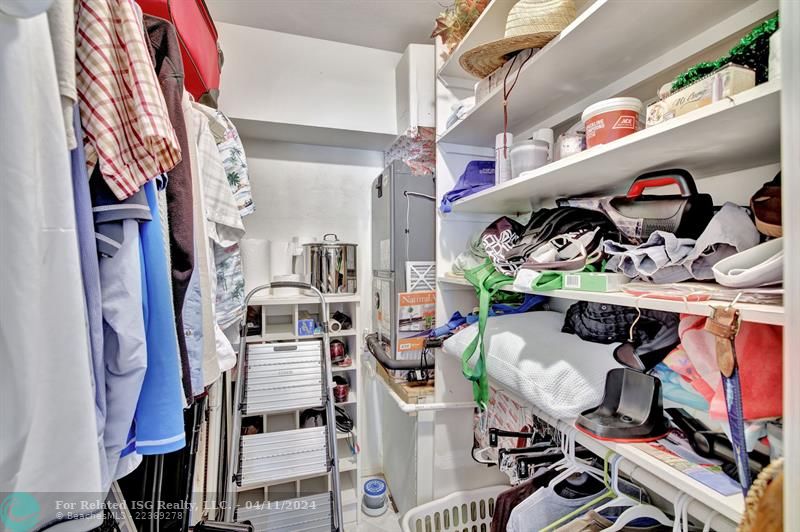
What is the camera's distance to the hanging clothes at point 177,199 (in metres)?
0.67

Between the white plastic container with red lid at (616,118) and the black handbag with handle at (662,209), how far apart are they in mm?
114

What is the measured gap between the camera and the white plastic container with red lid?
0.69m

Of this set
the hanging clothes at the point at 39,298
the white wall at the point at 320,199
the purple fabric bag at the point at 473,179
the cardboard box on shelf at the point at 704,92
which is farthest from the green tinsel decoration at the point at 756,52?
the white wall at the point at 320,199

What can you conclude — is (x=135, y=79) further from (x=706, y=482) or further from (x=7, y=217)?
(x=706, y=482)

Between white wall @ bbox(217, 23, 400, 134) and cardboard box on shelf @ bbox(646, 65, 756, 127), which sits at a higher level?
white wall @ bbox(217, 23, 400, 134)

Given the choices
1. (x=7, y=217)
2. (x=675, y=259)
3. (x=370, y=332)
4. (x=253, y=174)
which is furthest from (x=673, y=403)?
(x=253, y=174)

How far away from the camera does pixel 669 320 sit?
0.75m

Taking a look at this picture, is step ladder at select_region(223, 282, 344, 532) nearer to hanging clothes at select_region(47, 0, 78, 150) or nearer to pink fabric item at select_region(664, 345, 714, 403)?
hanging clothes at select_region(47, 0, 78, 150)

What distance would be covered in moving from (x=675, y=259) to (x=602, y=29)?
0.51 meters

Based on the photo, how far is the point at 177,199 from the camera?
0.69 meters

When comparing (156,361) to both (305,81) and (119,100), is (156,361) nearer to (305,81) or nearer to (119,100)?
(119,100)

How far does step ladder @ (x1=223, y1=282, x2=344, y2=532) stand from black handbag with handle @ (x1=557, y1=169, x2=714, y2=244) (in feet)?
4.28


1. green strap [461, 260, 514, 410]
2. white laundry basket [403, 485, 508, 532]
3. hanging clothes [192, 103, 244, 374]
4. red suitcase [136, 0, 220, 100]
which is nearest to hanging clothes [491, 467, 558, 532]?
green strap [461, 260, 514, 410]

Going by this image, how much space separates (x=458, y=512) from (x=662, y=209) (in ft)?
4.72
